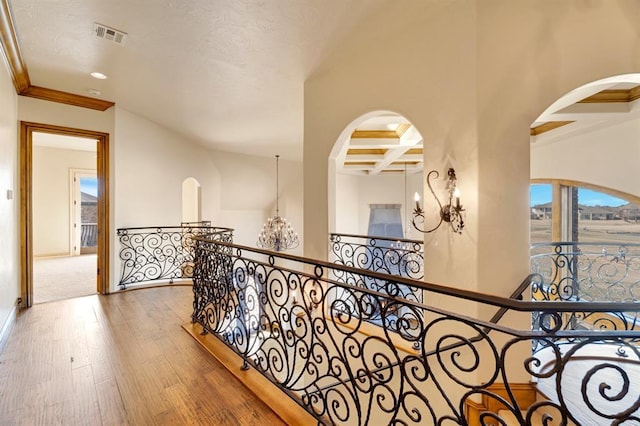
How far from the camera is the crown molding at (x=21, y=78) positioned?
2736 mm

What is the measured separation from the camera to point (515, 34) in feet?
7.72

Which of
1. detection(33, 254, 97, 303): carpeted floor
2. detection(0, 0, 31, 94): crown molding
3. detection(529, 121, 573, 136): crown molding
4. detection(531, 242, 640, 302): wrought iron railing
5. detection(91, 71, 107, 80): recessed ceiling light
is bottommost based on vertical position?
detection(33, 254, 97, 303): carpeted floor

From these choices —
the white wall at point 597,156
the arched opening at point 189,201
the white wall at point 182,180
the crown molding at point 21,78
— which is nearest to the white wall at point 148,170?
the white wall at point 182,180

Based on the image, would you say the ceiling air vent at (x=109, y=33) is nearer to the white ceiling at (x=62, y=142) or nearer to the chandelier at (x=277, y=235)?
the chandelier at (x=277, y=235)

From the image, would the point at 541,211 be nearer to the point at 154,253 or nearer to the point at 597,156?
the point at 597,156

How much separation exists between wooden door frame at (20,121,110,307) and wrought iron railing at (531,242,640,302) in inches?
243

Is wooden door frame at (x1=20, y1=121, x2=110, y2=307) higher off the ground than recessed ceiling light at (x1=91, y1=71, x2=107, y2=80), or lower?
lower

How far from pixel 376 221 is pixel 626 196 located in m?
5.60

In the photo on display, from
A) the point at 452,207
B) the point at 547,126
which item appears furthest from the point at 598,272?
the point at 452,207

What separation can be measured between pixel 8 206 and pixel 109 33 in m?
2.35

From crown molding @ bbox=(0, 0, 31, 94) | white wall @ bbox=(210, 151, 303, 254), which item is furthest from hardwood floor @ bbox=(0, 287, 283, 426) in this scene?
white wall @ bbox=(210, 151, 303, 254)

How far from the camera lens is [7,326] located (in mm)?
3250

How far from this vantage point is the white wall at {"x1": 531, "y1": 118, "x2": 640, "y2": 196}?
13.3 ft

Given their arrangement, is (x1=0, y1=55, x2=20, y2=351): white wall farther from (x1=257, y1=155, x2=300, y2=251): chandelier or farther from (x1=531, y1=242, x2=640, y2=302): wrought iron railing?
(x1=531, y1=242, x2=640, y2=302): wrought iron railing
